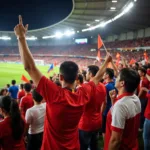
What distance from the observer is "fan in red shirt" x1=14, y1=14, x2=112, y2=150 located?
194 centimetres

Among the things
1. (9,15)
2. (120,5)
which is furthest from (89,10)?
(9,15)

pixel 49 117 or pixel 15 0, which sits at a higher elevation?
pixel 15 0

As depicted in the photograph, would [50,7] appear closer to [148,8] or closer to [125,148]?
[148,8]

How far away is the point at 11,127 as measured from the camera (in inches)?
105

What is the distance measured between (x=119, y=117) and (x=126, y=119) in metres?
0.12

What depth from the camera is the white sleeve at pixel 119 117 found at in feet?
7.44

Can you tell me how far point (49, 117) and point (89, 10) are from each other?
24821 millimetres

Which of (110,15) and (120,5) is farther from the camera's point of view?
(110,15)

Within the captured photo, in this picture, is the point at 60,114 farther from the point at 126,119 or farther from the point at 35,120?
the point at 35,120

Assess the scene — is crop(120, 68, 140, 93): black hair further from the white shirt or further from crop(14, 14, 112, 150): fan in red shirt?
the white shirt

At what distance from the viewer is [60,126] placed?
2.18m

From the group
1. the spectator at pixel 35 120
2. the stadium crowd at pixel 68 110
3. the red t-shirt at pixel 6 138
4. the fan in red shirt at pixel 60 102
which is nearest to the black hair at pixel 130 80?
the stadium crowd at pixel 68 110

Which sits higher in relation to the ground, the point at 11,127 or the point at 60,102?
the point at 60,102

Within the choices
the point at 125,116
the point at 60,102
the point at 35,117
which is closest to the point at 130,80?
the point at 125,116
